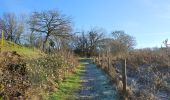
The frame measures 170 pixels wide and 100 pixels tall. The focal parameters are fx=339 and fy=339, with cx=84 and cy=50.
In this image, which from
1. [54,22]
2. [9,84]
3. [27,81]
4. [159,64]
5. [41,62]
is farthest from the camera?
[54,22]

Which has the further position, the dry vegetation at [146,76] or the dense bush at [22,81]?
the dry vegetation at [146,76]

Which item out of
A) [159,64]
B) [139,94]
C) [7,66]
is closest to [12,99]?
[7,66]

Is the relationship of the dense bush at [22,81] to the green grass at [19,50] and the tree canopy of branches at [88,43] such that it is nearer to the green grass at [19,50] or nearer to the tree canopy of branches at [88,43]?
the green grass at [19,50]

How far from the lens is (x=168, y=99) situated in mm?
14242

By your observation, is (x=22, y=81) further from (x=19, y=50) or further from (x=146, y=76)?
(x=19, y=50)

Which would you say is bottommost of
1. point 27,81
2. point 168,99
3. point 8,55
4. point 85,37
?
point 168,99

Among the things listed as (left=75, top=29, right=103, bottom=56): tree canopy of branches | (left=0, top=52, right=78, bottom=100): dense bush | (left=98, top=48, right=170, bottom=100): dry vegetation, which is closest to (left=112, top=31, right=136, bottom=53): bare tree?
(left=75, top=29, right=103, bottom=56): tree canopy of branches

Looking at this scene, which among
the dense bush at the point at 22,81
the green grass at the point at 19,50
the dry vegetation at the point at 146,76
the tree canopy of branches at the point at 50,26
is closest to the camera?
the dense bush at the point at 22,81

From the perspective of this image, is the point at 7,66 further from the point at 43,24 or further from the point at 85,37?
the point at 85,37

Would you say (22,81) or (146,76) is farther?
(146,76)

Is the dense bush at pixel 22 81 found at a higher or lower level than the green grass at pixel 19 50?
lower

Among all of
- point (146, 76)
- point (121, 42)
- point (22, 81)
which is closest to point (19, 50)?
point (146, 76)

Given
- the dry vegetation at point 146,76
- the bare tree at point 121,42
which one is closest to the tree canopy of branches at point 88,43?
the bare tree at point 121,42

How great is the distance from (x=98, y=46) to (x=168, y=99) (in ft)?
239
